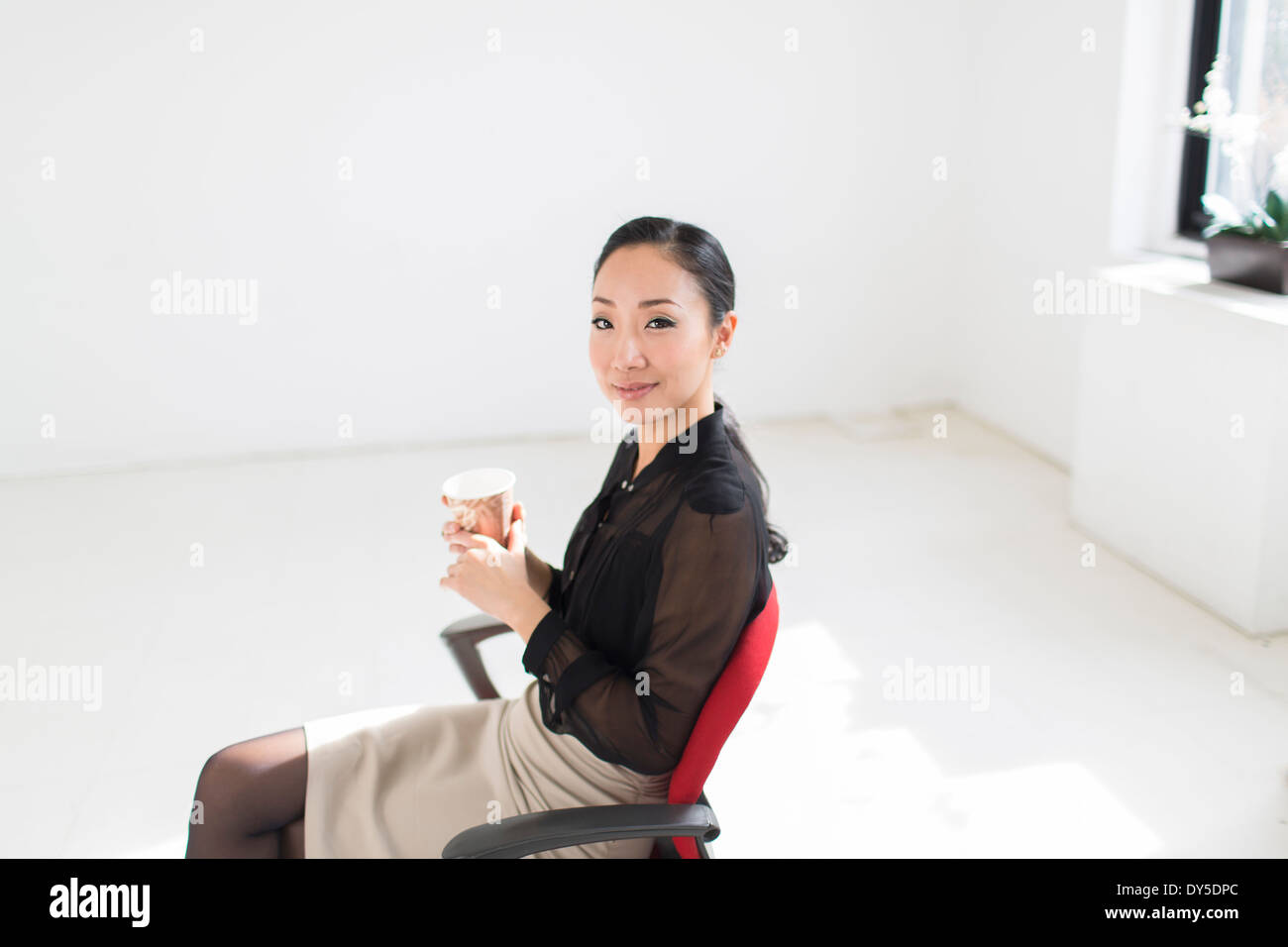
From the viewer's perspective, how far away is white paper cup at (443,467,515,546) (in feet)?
5.44

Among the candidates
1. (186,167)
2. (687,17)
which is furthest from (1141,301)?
(186,167)

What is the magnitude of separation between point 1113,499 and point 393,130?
3.19 meters

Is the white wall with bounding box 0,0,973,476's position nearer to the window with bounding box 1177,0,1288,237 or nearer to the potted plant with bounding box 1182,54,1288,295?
the window with bounding box 1177,0,1288,237

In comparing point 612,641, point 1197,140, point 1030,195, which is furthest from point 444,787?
point 1030,195

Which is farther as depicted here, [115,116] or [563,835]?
[115,116]

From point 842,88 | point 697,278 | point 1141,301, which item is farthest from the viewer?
point 842,88

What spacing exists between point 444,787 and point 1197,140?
3803 mm

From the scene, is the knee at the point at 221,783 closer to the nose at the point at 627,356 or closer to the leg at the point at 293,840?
the leg at the point at 293,840

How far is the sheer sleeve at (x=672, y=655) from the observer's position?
5.04 feet

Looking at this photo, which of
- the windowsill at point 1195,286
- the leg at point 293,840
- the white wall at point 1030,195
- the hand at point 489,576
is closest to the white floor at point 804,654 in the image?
the white wall at point 1030,195

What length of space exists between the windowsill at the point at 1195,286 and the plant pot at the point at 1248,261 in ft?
0.09
